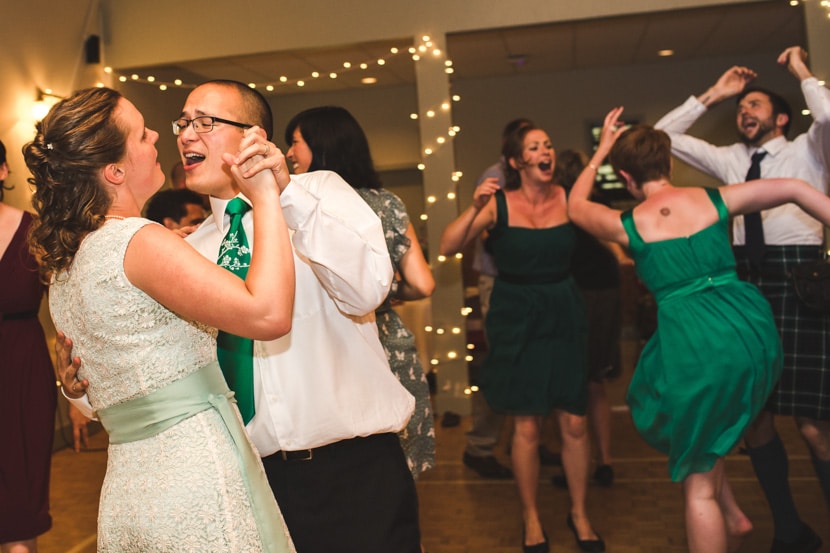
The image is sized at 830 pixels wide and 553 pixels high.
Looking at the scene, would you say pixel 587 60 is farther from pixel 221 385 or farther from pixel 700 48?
pixel 221 385

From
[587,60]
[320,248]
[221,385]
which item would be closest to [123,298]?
[221,385]

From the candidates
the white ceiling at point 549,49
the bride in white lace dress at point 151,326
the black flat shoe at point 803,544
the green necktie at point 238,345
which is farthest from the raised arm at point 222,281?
the white ceiling at point 549,49

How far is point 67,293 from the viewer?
1363 millimetres

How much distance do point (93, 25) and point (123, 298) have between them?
17.1 ft

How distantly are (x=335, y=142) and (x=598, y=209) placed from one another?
3.06 ft

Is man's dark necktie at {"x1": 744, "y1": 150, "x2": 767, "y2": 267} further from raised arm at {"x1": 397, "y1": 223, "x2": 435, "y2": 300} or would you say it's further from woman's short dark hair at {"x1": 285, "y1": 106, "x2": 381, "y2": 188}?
Answer: woman's short dark hair at {"x1": 285, "y1": 106, "x2": 381, "y2": 188}

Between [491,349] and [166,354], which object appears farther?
[491,349]

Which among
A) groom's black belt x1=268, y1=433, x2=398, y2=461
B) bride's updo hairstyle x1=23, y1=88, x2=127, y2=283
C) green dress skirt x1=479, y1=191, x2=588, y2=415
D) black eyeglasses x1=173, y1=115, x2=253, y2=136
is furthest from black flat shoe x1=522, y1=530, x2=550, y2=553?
bride's updo hairstyle x1=23, y1=88, x2=127, y2=283

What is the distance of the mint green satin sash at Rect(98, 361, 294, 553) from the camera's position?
1.31m

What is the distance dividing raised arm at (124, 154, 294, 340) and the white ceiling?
175 inches

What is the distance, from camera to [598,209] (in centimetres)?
272

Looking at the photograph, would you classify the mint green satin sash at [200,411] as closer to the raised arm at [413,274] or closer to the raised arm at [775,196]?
the raised arm at [413,274]

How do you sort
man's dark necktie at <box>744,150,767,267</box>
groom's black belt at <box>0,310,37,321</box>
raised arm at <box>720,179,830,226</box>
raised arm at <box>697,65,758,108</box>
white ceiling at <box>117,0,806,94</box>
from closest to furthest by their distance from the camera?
raised arm at <box>720,179,830,226</box> → groom's black belt at <box>0,310,37,321</box> → man's dark necktie at <box>744,150,767,267</box> → raised arm at <box>697,65,758,108</box> → white ceiling at <box>117,0,806,94</box>

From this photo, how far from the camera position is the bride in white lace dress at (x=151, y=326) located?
126 cm
